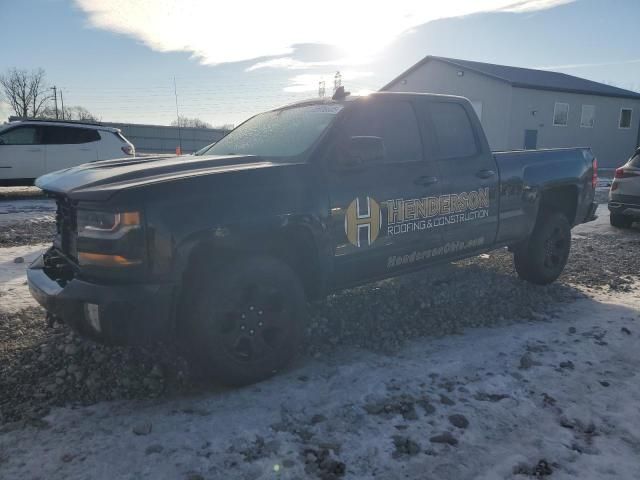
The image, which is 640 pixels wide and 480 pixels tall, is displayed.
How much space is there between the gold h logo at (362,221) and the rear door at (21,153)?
12.1 metres

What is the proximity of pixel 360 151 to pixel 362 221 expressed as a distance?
0.54 metres

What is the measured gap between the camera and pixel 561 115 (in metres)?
25.8

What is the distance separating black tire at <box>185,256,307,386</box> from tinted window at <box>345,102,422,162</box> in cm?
135

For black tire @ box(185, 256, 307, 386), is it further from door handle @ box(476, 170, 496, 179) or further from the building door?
the building door

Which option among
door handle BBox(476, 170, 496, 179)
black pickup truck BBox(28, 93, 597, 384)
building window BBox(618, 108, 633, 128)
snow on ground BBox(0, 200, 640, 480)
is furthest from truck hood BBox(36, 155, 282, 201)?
building window BBox(618, 108, 633, 128)

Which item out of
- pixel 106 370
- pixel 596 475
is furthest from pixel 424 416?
pixel 106 370

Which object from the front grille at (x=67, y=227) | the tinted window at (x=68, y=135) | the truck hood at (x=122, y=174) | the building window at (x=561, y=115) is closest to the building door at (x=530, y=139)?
the building window at (x=561, y=115)

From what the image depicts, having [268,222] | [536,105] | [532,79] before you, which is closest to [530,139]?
[536,105]

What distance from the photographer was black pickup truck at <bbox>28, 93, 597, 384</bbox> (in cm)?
271

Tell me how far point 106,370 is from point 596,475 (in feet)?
9.68

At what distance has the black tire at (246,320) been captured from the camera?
295 cm

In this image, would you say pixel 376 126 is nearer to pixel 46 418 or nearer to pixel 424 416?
pixel 424 416

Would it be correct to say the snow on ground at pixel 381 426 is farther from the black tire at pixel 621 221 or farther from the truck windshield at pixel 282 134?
the black tire at pixel 621 221

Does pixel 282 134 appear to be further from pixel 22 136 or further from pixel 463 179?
pixel 22 136
